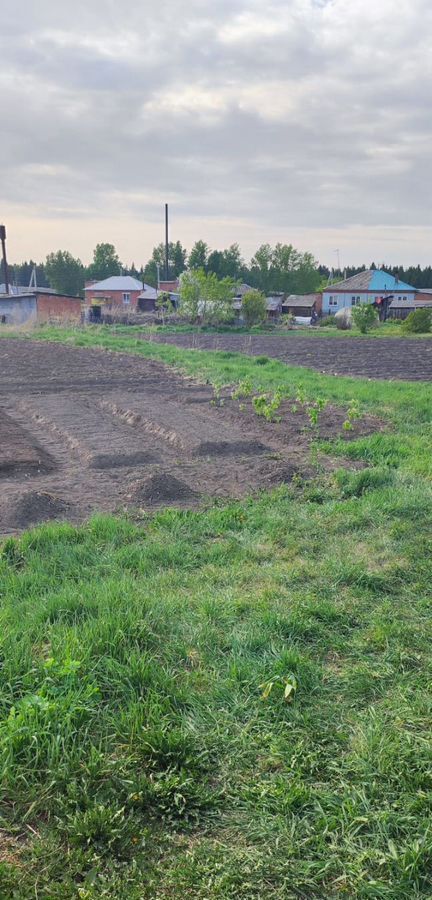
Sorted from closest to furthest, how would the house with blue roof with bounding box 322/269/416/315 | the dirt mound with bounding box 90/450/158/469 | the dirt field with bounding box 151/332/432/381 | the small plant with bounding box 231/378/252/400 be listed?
1. the dirt mound with bounding box 90/450/158/469
2. the small plant with bounding box 231/378/252/400
3. the dirt field with bounding box 151/332/432/381
4. the house with blue roof with bounding box 322/269/416/315

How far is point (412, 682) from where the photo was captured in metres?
3.25

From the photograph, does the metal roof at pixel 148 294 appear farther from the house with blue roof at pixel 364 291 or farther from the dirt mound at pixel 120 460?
the dirt mound at pixel 120 460

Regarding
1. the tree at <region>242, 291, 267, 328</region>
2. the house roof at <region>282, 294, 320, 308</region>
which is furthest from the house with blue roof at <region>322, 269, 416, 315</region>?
the tree at <region>242, 291, 267, 328</region>

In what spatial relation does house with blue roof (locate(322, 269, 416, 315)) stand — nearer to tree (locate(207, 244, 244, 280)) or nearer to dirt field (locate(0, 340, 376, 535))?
tree (locate(207, 244, 244, 280))

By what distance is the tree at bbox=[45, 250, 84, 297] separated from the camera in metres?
88.2

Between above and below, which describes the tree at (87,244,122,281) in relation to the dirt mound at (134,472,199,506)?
above

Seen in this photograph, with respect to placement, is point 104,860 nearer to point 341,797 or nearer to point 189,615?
point 341,797

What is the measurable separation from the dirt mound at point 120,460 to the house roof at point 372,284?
234 feet

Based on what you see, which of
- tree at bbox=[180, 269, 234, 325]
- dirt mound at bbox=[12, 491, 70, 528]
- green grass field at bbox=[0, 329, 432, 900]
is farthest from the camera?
tree at bbox=[180, 269, 234, 325]

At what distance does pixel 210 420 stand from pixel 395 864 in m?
8.39

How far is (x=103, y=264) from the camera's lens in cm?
10156

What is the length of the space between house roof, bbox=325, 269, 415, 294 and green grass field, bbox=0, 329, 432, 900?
7390 centimetres

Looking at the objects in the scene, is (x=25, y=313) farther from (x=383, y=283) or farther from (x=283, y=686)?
(x=383, y=283)

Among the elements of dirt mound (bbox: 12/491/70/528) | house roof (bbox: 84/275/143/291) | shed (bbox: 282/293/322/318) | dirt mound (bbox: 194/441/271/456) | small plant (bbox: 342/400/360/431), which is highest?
house roof (bbox: 84/275/143/291)
